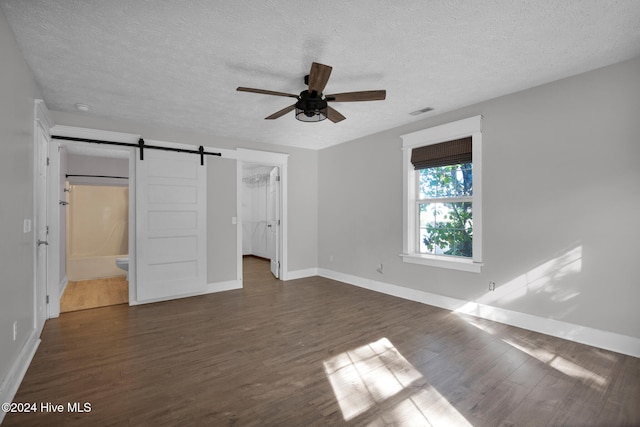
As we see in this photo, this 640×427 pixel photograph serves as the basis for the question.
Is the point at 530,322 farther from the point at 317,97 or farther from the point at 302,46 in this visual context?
the point at 302,46

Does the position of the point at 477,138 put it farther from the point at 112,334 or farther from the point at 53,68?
the point at 112,334

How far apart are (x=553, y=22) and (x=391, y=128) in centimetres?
261

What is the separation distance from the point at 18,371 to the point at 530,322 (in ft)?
14.8

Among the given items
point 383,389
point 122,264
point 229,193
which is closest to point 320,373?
point 383,389

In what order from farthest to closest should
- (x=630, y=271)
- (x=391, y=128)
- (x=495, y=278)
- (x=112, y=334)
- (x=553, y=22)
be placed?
(x=391, y=128) < (x=495, y=278) < (x=112, y=334) < (x=630, y=271) < (x=553, y=22)

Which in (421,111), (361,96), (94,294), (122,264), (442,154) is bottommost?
(94,294)

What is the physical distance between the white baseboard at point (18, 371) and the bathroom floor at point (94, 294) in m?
1.45

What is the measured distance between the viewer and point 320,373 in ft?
7.80

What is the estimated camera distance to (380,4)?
194 centimetres

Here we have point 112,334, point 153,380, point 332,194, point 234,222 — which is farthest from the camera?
point 332,194

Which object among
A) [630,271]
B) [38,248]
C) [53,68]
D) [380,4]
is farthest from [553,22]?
[38,248]

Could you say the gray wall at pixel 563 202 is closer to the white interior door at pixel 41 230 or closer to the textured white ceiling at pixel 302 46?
the textured white ceiling at pixel 302 46

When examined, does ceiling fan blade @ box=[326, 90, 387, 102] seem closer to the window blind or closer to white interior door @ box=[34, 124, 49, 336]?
the window blind

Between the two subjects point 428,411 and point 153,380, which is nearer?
point 428,411
